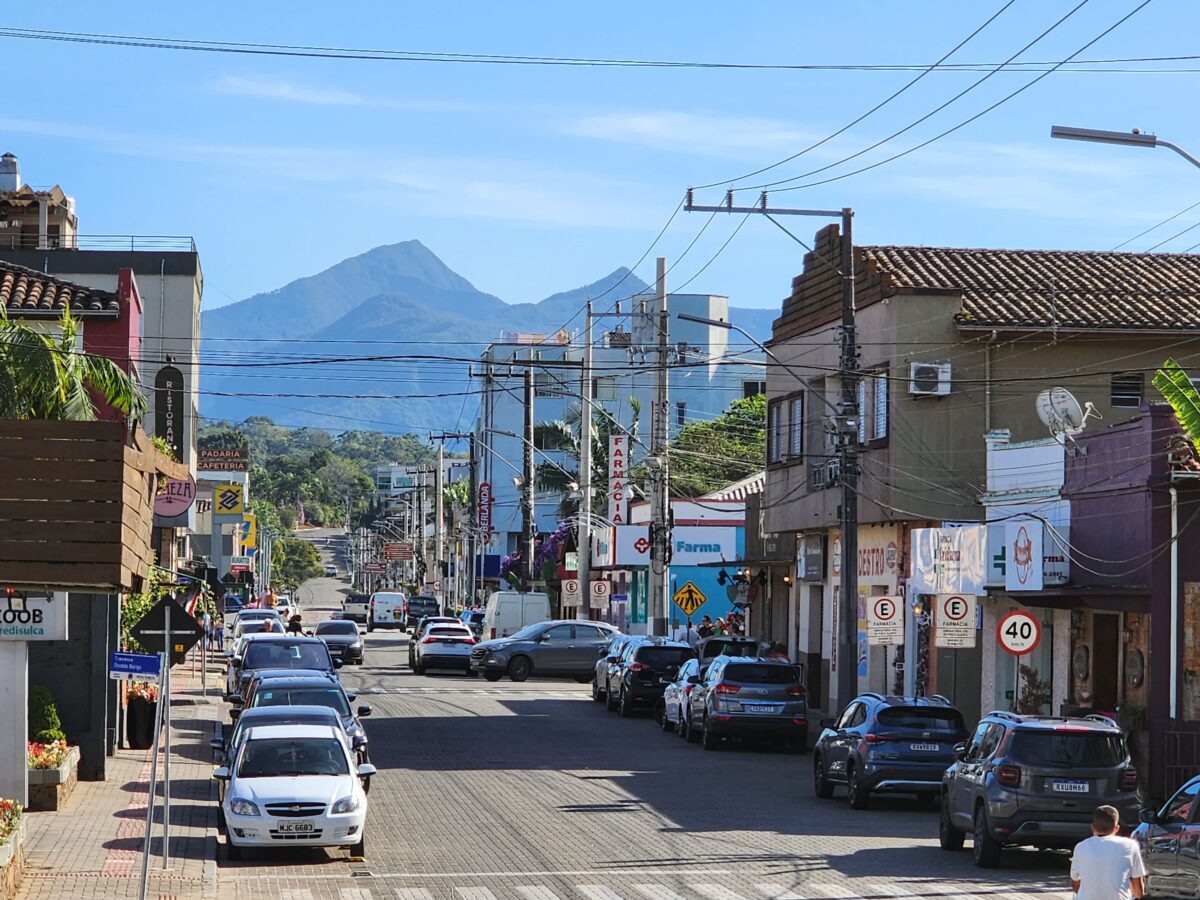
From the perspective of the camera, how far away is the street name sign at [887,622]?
33969mm

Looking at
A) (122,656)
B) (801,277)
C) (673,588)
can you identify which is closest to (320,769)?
(122,656)

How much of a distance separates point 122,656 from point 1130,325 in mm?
24489

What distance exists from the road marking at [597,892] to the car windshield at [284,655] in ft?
61.2

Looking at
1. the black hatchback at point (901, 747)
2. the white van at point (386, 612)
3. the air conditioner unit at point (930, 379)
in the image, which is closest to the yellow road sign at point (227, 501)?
the white van at point (386, 612)

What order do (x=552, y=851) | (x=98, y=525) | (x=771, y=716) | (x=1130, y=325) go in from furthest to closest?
1. (x=1130, y=325)
2. (x=771, y=716)
3. (x=552, y=851)
4. (x=98, y=525)

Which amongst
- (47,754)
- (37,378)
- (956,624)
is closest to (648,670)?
(956,624)

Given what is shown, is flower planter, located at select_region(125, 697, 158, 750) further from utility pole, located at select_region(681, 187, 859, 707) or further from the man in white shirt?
the man in white shirt

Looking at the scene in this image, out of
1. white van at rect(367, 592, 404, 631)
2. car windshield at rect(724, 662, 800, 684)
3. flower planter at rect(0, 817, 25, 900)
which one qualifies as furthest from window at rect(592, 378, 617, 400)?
flower planter at rect(0, 817, 25, 900)

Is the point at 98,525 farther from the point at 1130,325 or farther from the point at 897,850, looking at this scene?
the point at 1130,325

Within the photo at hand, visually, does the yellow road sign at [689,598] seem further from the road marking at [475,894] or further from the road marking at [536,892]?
Result: the road marking at [475,894]

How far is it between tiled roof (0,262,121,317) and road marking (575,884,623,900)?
17192 mm

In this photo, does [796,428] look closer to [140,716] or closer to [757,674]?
[757,674]

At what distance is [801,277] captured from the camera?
4662 cm

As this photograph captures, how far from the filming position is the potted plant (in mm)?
32312
